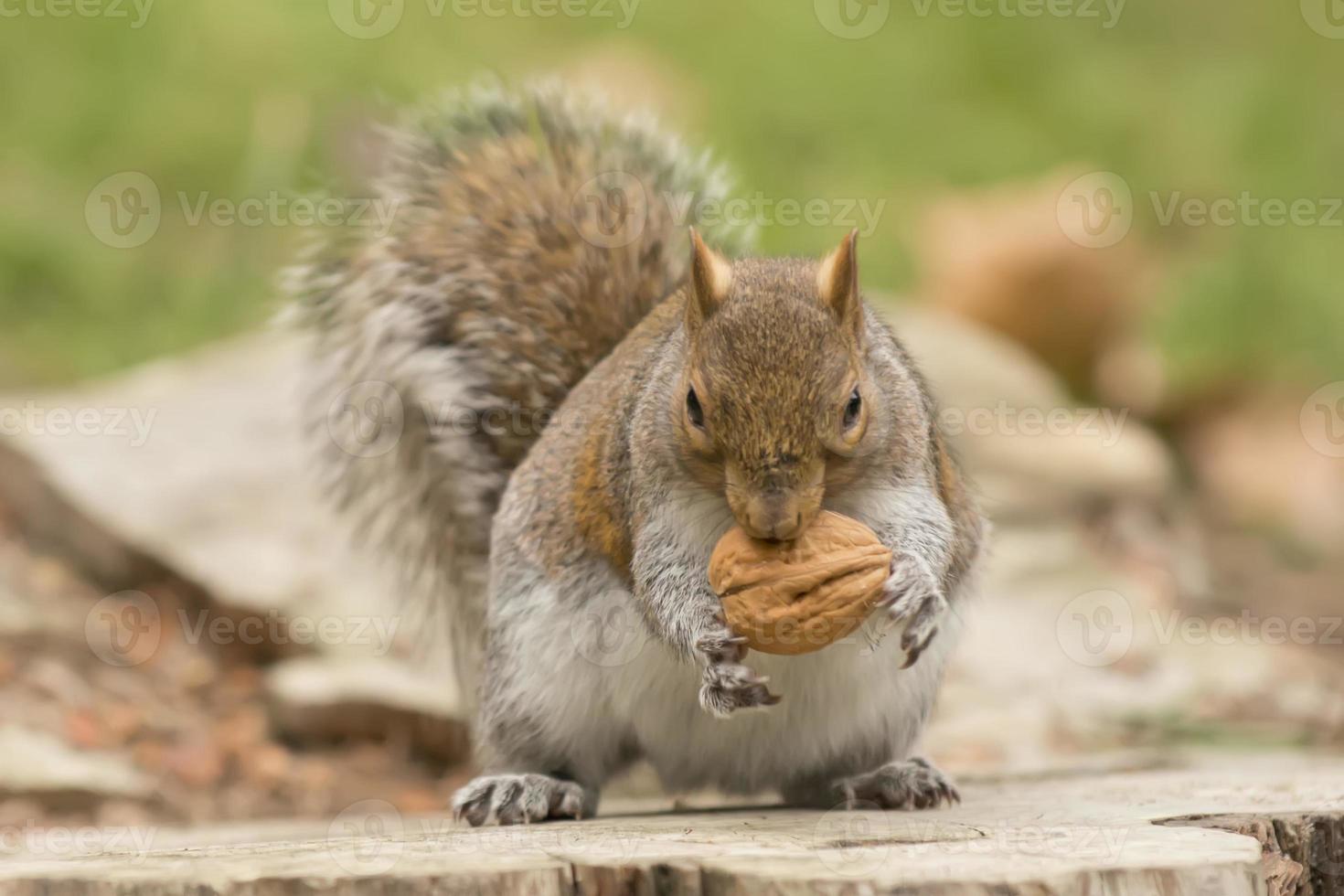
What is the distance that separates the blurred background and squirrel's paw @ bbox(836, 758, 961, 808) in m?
0.68

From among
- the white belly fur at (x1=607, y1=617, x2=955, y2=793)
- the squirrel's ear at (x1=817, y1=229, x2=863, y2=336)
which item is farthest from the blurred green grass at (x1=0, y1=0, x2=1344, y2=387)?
the squirrel's ear at (x1=817, y1=229, x2=863, y2=336)

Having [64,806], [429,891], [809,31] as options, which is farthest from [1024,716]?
[809,31]

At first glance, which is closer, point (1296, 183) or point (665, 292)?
point (665, 292)

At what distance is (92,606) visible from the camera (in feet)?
11.1

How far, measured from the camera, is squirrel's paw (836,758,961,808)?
206 centimetres

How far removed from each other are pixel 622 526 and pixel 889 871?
2.36ft

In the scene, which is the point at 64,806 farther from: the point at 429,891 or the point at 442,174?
the point at 429,891

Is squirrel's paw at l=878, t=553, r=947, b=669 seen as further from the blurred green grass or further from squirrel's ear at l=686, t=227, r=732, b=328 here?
the blurred green grass

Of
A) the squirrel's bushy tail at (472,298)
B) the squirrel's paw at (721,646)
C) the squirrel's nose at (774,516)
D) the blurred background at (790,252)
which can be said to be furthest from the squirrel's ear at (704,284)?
the blurred background at (790,252)

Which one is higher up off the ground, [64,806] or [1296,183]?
[1296,183]

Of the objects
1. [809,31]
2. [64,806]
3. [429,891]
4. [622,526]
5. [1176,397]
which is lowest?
[429,891]

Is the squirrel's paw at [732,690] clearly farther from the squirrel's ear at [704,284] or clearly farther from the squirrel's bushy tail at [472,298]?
the squirrel's bushy tail at [472,298]

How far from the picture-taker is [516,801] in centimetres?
203

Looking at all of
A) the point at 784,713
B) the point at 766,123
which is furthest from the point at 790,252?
the point at 766,123
